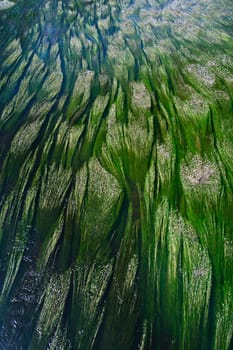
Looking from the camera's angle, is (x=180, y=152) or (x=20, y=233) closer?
(x=20, y=233)

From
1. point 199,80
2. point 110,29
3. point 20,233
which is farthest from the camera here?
point 110,29

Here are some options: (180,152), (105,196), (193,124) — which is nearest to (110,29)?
(193,124)

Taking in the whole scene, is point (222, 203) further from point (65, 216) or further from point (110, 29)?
point (110, 29)

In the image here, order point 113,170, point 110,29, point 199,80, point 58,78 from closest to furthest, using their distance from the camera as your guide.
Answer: point 113,170, point 199,80, point 58,78, point 110,29

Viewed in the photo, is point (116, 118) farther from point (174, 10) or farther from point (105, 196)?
point (174, 10)

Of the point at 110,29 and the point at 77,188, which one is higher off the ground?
the point at 110,29

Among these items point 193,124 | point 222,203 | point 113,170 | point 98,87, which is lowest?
point 222,203
